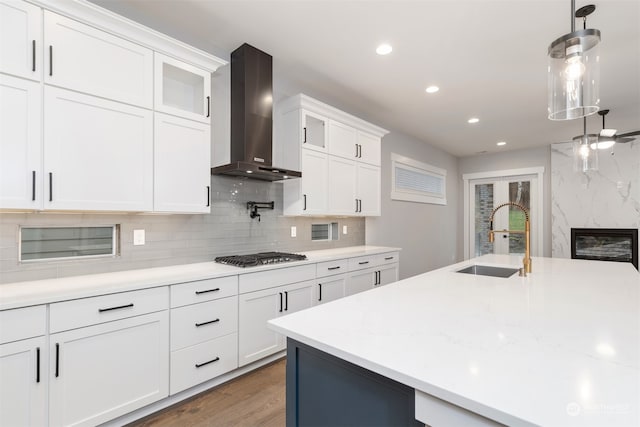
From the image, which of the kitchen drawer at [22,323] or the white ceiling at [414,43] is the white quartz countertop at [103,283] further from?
the white ceiling at [414,43]

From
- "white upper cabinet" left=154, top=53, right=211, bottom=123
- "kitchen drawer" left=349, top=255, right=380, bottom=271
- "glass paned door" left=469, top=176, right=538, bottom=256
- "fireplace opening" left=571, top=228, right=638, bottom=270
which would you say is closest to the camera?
"white upper cabinet" left=154, top=53, right=211, bottom=123

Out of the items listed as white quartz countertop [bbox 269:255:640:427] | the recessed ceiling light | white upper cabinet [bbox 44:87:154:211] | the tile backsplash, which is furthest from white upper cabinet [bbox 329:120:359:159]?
white quartz countertop [bbox 269:255:640:427]

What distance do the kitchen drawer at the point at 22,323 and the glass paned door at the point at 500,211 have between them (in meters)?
6.74

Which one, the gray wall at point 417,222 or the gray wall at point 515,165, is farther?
the gray wall at point 515,165

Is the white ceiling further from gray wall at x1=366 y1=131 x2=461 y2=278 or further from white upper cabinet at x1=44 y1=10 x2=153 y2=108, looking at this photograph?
gray wall at x1=366 y1=131 x2=461 y2=278

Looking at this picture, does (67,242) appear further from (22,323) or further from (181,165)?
(181,165)

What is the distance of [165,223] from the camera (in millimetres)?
2508

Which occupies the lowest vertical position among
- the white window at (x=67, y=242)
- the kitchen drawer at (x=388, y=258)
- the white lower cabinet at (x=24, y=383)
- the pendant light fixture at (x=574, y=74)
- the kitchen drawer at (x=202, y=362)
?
the kitchen drawer at (x=202, y=362)

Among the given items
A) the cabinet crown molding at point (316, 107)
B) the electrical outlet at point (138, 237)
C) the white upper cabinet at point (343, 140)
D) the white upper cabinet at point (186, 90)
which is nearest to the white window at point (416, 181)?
the white upper cabinet at point (343, 140)

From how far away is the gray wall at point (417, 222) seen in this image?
499cm

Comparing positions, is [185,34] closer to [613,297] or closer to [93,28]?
[93,28]

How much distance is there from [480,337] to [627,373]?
0.35m

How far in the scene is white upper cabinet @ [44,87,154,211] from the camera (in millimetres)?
1777

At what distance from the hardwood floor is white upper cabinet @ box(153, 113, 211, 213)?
1.33 meters
